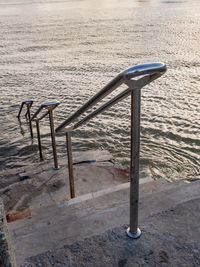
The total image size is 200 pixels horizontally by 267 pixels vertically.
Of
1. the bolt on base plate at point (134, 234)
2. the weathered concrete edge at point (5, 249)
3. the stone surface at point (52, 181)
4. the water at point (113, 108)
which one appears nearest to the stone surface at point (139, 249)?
the bolt on base plate at point (134, 234)

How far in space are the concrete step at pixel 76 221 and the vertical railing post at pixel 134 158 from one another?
17 centimetres

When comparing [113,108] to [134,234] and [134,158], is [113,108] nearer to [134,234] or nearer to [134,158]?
[134,234]

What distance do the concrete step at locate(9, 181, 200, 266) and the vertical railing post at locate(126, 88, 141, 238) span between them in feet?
0.57

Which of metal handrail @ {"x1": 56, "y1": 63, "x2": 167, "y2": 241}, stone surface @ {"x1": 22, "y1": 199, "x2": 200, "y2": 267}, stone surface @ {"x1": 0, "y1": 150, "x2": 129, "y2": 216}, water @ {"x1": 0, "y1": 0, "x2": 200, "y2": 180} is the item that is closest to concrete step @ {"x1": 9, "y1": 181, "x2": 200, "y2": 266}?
stone surface @ {"x1": 22, "y1": 199, "x2": 200, "y2": 267}

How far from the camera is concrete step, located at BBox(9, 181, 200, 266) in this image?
6.61 ft

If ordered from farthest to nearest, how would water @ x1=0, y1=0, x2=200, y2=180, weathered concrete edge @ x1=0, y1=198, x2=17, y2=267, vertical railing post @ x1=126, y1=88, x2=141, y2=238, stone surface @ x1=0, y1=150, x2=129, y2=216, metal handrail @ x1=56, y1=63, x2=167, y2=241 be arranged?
water @ x1=0, y1=0, x2=200, y2=180
stone surface @ x1=0, y1=150, x2=129, y2=216
vertical railing post @ x1=126, y1=88, x2=141, y2=238
metal handrail @ x1=56, y1=63, x2=167, y2=241
weathered concrete edge @ x1=0, y1=198, x2=17, y2=267

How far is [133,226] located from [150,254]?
0.21 meters

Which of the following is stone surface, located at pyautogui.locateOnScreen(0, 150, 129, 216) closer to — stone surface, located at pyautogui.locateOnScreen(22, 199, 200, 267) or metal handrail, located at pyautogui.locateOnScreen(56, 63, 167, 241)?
stone surface, located at pyautogui.locateOnScreen(22, 199, 200, 267)

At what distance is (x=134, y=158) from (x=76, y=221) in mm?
852

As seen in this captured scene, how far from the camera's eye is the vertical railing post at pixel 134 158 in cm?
156

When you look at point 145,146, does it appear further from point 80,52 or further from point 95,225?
point 80,52

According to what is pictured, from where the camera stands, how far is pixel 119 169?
4.44 m

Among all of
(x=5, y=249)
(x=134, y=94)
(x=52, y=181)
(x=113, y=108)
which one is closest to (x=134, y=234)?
(x=134, y=94)

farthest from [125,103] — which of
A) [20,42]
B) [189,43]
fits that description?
[20,42]
